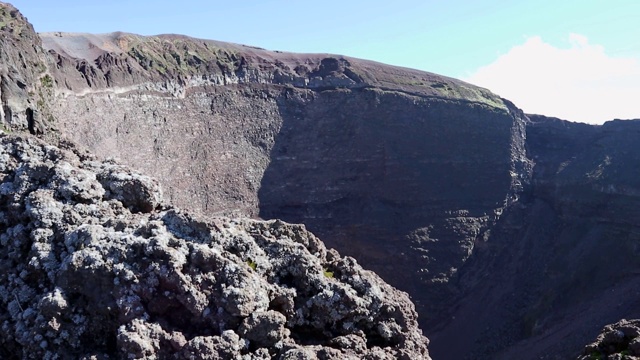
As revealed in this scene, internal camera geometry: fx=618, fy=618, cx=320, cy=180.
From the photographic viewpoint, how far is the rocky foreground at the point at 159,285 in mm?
7398

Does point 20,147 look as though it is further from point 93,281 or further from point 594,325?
point 594,325

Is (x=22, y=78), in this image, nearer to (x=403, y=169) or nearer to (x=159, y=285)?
(x=159, y=285)

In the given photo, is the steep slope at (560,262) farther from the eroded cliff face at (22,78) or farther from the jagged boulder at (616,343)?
the eroded cliff face at (22,78)

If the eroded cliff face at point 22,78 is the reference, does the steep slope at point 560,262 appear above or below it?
below

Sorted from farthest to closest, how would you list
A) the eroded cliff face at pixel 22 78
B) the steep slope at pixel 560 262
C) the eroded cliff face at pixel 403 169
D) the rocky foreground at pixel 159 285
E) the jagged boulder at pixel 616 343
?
the eroded cliff face at pixel 403 169, the steep slope at pixel 560 262, the eroded cliff face at pixel 22 78, the jagged boulder at pixel 616 343, the rocky foreground at pixel 159 285

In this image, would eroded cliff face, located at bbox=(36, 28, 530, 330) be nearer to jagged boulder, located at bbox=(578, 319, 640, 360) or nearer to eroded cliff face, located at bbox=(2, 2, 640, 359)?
eroded cliff face, located at bbox=(2, 2, 640, 359)

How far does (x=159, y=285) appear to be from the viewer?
7.64 m

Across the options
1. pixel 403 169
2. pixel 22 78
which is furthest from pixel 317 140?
pixel 22 78

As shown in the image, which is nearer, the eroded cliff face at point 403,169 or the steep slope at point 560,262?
the steep slope at point 560,262

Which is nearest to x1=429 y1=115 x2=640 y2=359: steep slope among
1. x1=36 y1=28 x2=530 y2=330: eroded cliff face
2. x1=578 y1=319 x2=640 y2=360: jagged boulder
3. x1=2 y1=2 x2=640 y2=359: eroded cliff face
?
x1=2 y1=2 x2=640 y2=359: eroded cliff face

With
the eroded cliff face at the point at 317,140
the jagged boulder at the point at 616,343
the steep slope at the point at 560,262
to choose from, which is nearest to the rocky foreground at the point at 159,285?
the jagged boulder at the point at 616,343

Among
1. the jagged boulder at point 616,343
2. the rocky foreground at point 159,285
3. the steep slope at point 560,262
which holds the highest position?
the rocky foreground at point 159,285

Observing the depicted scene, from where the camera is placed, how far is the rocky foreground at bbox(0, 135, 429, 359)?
7.40m

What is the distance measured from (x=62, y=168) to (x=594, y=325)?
1223 inches
